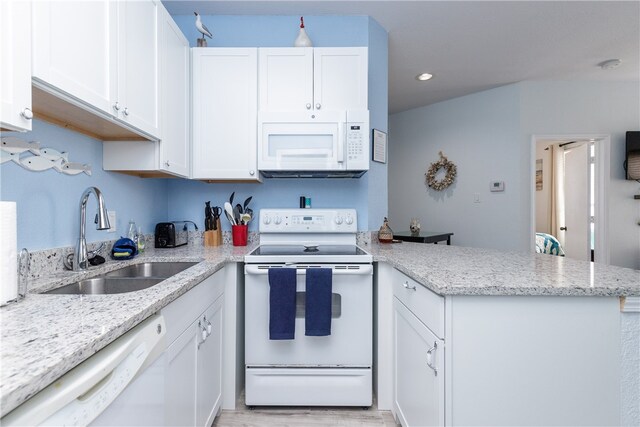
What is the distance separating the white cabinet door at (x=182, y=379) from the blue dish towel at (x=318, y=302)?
1.89ft

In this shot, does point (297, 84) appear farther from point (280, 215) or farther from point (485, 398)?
point (485, 398)

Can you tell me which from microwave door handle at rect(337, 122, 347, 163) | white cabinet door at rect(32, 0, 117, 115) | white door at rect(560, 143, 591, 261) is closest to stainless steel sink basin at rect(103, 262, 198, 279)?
white cabinet door at rect(32, 0, 117, 115)

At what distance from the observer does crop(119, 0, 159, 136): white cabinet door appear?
49.9 inches

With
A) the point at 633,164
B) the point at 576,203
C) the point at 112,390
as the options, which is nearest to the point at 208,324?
the point at 112,390

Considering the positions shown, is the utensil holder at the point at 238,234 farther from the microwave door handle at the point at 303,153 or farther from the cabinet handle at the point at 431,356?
the cabinet handle at the point at 431,356

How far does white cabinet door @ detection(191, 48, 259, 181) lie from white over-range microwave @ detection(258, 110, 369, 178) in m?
0.14

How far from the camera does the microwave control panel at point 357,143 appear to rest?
1.94 m

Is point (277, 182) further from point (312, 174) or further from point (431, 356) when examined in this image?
point (431, 356)

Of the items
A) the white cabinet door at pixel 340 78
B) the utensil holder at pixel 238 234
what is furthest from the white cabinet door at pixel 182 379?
the white cabinet door at pixel 340 78

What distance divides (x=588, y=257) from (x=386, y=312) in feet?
13.4

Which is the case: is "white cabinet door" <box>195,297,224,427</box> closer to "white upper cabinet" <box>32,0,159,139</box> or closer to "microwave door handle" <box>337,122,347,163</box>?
"white upper cabinet" <box>32,0,159,139</box>

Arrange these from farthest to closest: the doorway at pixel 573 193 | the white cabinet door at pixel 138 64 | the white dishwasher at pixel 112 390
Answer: the doorway at pixel 573 193 < the white cabinet door at pixel 138 64 < the white dishwasher at pixel 112 390

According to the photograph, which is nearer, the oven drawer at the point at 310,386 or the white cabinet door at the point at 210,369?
the white cabinet door at the point at 210,369

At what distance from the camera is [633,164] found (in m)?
3.49
